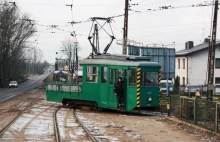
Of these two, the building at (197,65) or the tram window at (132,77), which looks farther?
the building at (197,65)

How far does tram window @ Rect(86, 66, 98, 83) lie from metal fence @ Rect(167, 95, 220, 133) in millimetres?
5137

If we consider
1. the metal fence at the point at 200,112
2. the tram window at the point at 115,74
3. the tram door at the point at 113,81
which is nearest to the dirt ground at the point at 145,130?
the metal fence at the point at 200,112

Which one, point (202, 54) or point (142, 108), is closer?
point (142, 108)

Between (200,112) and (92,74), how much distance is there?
28.5 feet

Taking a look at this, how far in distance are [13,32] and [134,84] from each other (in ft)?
175

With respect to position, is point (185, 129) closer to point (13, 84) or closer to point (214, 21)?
point (214, 21)

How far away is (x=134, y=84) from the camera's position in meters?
20.0

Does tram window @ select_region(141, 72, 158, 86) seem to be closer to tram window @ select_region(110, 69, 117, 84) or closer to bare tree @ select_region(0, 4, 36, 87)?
tram window @ select_region(110, 69, 117, 84)

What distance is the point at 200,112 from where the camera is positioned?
1516 centimetres

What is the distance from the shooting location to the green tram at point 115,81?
20.0m

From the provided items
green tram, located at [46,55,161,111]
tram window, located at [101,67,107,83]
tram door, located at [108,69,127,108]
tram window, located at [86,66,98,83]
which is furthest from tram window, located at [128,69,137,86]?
tram window, located at [86,66,98,83]

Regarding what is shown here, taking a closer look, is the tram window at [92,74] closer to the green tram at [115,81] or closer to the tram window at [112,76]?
the green tram at [115,81]

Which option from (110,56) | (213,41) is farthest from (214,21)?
(110,56)

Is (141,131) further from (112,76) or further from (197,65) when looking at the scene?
(197,65)
